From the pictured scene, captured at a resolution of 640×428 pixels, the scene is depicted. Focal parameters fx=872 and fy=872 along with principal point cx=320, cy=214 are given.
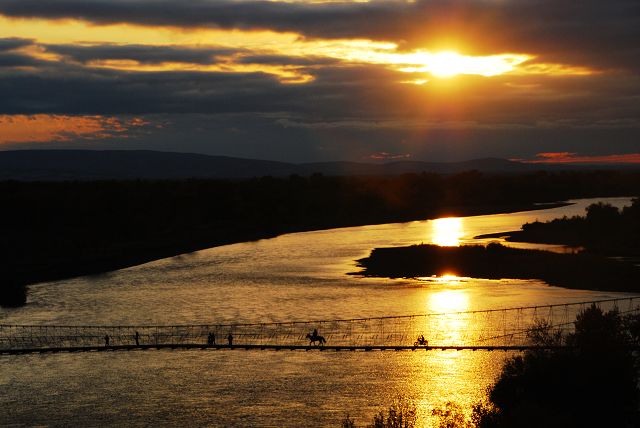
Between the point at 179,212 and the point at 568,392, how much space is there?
89535 millimetres

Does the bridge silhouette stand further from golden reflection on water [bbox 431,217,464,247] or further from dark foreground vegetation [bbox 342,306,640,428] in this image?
golden reflection on water [bbox 431,217,464,247]

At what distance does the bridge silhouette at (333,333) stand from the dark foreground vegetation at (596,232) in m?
32.6

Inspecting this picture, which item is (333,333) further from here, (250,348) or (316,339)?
(250,348)

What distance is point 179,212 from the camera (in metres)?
114

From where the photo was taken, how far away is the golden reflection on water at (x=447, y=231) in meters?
87.0

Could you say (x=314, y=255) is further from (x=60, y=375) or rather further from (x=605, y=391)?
(x=605, y=391)

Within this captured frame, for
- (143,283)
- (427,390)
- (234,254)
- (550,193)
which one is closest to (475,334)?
(427,390)

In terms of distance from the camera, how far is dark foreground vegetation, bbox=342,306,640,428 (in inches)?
1119

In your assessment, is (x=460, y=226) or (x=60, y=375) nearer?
(x=60, y=375)

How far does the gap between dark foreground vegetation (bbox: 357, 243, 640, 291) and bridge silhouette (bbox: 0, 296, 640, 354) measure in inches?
459

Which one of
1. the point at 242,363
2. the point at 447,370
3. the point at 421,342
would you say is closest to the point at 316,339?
the point at 242,363

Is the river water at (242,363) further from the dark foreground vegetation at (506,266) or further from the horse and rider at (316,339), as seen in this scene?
the dark foreground vegetation at (506,266)

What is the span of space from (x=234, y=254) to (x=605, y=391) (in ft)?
191

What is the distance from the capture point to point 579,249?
260 ft
